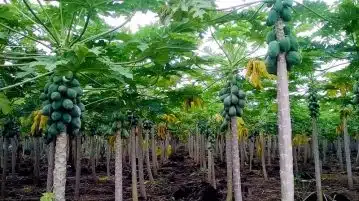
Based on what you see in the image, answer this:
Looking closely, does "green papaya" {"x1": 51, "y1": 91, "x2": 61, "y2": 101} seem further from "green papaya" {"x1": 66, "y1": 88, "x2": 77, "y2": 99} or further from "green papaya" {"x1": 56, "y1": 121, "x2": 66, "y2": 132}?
"green papaya" {"x1": 56, "y1": 121, "x2": 66, "y2": 132}

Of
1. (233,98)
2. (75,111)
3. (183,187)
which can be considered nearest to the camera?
(75,111)

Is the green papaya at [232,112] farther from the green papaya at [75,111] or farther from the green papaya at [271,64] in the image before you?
the green papaya at [75,111]

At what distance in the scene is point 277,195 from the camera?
1616cm

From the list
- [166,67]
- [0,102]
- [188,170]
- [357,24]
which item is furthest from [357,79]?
[188,170]

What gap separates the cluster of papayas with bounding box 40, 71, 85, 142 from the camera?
254 inches

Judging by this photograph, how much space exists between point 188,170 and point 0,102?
19.1 metres

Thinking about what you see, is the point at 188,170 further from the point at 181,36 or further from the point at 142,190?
the point at 181,36

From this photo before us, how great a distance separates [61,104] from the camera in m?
6.52

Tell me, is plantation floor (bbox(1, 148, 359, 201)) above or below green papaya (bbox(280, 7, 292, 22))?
below

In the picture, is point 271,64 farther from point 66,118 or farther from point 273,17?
point 66,118

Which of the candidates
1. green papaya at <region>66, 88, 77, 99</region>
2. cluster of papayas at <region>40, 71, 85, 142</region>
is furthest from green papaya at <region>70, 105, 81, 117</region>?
green papaya at <region>66, 88, 77, 99</region>

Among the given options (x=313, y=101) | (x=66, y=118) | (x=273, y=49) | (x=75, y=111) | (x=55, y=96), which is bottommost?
(x=66, y=118)

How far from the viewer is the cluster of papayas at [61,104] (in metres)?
6.44

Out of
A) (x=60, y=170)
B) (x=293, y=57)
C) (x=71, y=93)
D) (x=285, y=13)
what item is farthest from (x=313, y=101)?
(x=60, y=170)
